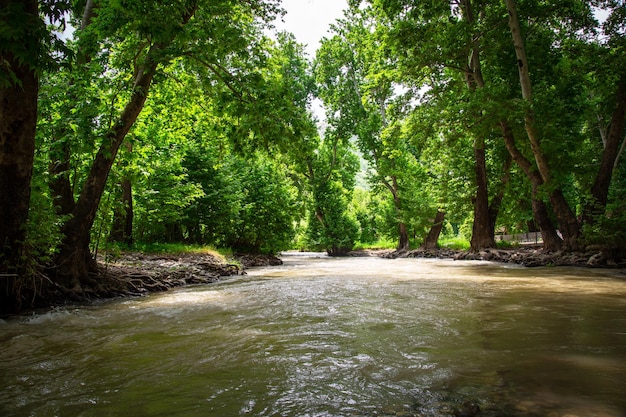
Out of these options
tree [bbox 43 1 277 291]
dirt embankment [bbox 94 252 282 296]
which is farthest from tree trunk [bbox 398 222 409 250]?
tree [bbox 43 1 277 291]

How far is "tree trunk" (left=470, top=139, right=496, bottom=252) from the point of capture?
2059 cm

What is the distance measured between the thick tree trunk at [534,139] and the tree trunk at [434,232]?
1159 cm

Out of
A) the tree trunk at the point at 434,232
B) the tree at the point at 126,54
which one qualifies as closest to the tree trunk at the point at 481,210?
the tree trunk at the point at 434,232

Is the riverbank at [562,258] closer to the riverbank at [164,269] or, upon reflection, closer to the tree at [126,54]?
the riverbank at [164,269]

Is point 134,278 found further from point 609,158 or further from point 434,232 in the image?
point 434,232

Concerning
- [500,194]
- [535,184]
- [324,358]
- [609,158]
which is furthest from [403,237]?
[324,358]

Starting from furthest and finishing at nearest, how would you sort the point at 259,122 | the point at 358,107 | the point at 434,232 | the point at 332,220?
the point at 332,220, the point at 358,107, the point at 434,232, the point at 259,122

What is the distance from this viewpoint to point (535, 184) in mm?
15898

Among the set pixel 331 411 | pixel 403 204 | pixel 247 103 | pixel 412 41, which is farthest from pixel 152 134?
pixel 403 204

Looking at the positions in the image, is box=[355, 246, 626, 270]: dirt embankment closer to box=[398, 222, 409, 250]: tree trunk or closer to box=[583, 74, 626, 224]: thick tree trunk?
box=[583, 74, 626, 224]: thick tree trunk

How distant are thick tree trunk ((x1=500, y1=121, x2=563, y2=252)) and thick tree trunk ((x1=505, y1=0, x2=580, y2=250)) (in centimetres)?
75

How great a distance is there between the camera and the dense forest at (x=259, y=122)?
640 cm

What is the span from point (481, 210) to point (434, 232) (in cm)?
677

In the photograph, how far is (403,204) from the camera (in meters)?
28.5
